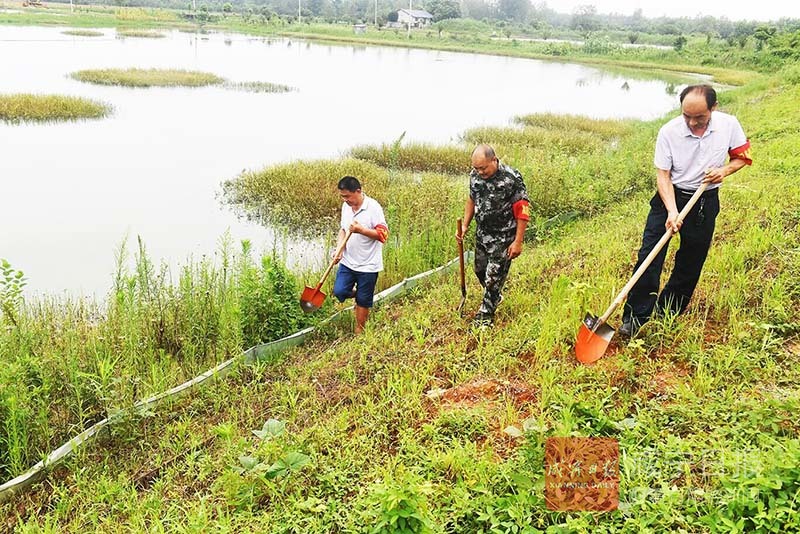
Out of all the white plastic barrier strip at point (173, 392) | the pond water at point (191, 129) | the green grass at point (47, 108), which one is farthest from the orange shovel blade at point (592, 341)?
the green grass at point (47, 108)

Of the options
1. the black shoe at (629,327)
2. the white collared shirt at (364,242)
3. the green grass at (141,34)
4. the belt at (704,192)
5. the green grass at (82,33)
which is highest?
the green grass at (141,34)

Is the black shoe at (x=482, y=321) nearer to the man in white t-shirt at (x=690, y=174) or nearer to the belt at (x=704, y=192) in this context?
the man in white t-shirt at (x=690, y=174)

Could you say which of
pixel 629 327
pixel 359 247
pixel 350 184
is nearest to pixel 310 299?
pixel 359 247

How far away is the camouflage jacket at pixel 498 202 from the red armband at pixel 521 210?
0.04 m

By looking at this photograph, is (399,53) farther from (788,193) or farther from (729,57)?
(788,193)

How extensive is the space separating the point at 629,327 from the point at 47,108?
53.0ft

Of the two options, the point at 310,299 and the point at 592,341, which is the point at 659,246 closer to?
the point at 592,341

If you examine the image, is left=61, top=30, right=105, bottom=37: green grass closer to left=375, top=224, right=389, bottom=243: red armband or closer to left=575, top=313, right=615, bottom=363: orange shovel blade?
left=375, top=224, right=389, bottom=243: red armband

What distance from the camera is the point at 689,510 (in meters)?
2.26

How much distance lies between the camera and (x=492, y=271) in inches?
167

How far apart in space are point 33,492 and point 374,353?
2.22 meters

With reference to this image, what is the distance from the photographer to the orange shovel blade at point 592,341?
3472 mm

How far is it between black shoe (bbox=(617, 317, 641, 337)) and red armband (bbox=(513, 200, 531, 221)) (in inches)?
37.3

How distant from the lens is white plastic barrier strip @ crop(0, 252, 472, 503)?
3.14 m
